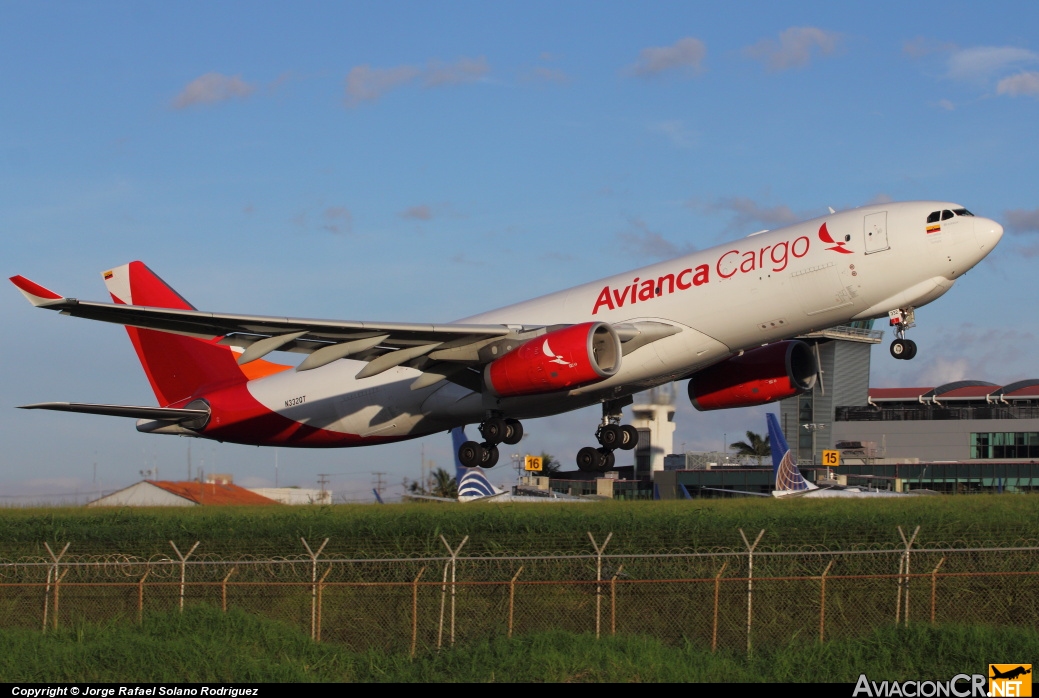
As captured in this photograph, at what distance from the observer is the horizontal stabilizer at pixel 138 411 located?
30403mm

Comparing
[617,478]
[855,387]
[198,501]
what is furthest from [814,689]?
[855,387]

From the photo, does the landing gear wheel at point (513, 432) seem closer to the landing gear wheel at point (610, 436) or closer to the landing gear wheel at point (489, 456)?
the landing gear wheel at point (489, 456)

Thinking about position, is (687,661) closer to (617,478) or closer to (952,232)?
(952,232)

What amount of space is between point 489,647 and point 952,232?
14.6m

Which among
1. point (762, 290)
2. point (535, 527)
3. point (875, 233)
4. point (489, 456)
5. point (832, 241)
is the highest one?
point (875, 233)

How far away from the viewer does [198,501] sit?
1834 inches

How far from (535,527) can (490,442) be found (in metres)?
2.95

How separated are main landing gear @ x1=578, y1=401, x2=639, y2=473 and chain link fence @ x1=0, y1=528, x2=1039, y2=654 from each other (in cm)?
788

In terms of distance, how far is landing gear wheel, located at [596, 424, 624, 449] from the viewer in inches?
1292

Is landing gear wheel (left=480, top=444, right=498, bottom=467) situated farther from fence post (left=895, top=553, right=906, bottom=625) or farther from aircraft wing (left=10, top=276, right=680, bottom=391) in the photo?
fence post (left=895, top=553, right=906, bottom=625)

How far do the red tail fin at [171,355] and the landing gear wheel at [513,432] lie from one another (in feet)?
28.4

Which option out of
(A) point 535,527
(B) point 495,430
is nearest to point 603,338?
(B) point 495,430

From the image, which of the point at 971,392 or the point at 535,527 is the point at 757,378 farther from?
the point at 971,392

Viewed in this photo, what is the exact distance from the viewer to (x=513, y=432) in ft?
99.9
